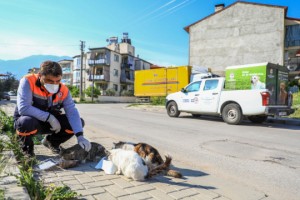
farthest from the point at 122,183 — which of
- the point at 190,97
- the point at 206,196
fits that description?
the point at 190,97

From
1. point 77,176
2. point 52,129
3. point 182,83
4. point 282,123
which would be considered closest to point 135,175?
point 77,176

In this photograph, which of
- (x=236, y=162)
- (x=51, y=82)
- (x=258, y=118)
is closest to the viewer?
(x=51, y=82)

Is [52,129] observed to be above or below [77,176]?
above

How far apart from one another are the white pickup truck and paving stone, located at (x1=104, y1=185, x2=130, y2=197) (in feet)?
25.2

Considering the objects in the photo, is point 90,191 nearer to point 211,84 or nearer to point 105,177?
point 105,177

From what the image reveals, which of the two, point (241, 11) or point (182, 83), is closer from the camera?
point (182, 83)

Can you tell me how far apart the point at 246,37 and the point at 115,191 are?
1243 inches

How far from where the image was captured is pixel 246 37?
30891 millimetres

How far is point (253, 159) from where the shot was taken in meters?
4.63

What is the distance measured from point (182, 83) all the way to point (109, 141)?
1551cm

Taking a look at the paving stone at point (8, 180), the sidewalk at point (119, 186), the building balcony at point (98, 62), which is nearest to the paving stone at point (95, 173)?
the sidewalk at point (119, 186)

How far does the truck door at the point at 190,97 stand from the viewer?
11497 mm

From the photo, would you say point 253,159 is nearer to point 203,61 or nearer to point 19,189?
point 19,189

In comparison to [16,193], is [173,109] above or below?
above
